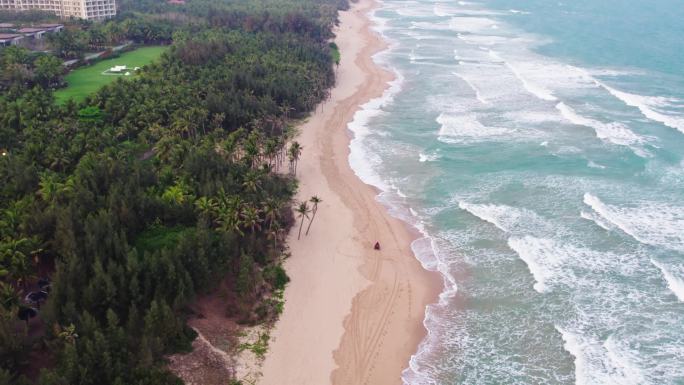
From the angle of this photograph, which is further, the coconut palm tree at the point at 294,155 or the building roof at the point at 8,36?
the building roof at the point at 8,36

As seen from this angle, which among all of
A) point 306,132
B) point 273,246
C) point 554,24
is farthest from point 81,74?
point 554,24

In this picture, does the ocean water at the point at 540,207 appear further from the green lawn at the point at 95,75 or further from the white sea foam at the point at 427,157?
the green lawn at the point at 95,75

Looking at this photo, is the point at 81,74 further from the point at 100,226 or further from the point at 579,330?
the point at 579,330

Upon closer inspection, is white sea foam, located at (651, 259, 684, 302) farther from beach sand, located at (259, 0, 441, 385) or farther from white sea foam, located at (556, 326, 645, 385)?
beach sand, located at (259, 0, 441, 385)

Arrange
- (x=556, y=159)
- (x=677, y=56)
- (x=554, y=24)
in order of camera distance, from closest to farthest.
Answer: (x=556, y=159)
(x=677, y=56)
(x=554, y=24)

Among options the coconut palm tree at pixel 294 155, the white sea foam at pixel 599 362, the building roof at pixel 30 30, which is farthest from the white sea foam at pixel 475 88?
the building roof at pixel 30 30

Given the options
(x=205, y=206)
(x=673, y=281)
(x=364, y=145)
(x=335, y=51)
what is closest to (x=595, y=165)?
A: (x=673, y=281)

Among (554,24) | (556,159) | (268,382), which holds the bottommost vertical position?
(268,382)
